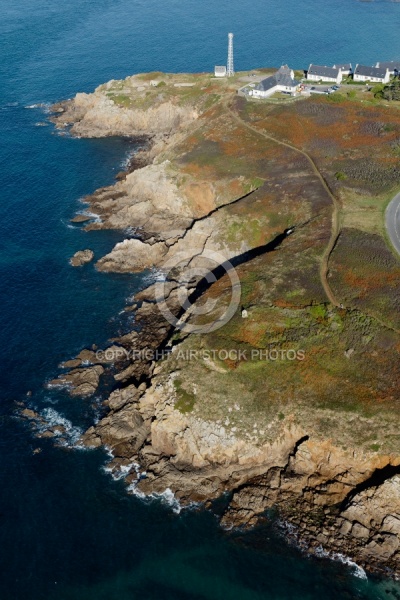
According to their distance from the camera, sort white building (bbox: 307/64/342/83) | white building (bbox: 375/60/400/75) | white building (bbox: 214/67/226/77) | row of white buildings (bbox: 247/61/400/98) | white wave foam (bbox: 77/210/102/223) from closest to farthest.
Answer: white wave foam (bbox: 77/210/102/223) < row of white buildings (bbox: 247/61/400/98) < white building (bbox: 307/64/342/83) < white building (bbox: 375/60/400/75) < white building (bbox: 214/67/226/77)

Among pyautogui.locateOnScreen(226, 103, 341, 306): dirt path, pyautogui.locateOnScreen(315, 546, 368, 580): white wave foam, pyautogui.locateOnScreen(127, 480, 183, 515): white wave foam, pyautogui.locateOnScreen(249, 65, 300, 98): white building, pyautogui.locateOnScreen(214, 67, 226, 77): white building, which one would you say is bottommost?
pyautogui.locateOnScreen(315, 546, 368, 580): white wave foam

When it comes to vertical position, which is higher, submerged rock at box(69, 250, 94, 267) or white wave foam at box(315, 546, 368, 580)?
submerged rock at box(69, 250, 94, 267)

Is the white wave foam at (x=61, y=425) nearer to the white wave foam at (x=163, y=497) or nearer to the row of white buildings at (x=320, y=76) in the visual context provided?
the white wave foam at (x=163, y=497)

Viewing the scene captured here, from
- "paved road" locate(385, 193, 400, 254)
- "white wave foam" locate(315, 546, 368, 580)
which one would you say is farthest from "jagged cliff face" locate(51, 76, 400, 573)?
"paved road" locate(385, 193, 400, 254)

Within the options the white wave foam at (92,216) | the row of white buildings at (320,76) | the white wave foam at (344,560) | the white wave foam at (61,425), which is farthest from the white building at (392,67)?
the white wave foam at (344,560)

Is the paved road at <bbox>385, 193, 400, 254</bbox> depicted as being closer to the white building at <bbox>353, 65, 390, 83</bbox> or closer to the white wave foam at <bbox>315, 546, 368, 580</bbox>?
the white wave foam at <bbox>315, 546, 368, 580</bbox>

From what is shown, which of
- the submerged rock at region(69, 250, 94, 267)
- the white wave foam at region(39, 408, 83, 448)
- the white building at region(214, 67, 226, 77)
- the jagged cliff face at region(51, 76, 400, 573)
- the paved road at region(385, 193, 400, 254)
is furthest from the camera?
the white building at region(214, 67, 226, 77)

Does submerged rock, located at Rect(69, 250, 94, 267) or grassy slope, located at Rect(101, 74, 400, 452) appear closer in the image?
grassy slope, located at Rect(101, 74, 400, 452)
